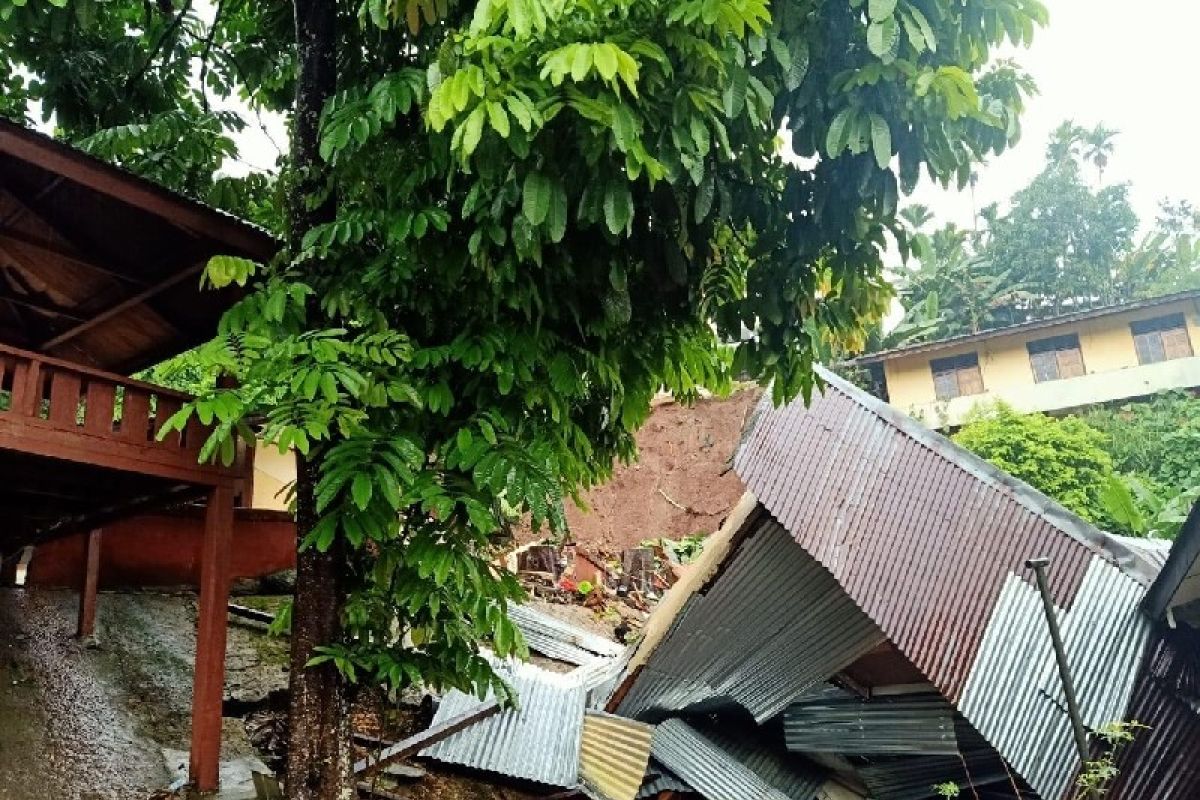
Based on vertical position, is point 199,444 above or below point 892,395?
below

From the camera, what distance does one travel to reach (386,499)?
4.18m

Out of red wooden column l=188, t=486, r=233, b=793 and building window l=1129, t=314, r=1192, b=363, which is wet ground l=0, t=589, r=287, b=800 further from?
building window l=1129, t=314, r=1192, b=363

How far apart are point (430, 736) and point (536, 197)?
5401mm

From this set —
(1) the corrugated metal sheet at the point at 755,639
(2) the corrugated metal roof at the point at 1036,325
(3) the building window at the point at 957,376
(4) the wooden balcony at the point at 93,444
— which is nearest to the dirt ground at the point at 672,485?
(2) the corrugated metal roof at the point at 1036,325

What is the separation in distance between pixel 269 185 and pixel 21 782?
459cm

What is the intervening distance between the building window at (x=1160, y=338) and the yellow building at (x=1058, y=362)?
22mm

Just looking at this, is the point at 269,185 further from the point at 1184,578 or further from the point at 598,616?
the point at 598,616

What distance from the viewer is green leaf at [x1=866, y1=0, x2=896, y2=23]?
11.4 feet

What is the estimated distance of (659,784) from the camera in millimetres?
8570

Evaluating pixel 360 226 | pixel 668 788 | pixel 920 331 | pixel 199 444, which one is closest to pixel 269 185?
pixel 199 444

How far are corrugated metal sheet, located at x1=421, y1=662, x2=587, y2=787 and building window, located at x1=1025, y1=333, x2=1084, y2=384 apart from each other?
62.5 feet

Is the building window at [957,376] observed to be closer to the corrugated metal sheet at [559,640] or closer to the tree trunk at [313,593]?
the corrugated metal sheet at [559,640]

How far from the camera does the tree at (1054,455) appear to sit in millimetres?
16766

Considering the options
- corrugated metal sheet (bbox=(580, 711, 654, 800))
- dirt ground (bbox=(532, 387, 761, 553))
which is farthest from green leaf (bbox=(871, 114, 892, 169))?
dirt ground (bbox=(532, 387, 761, 553))
